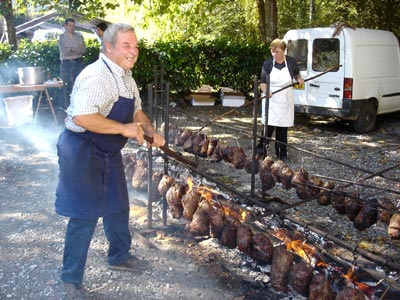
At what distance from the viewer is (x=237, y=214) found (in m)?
4.45

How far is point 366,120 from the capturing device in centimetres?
1086

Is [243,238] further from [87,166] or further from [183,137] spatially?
[183,137]

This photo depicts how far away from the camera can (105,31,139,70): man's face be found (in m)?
3.46

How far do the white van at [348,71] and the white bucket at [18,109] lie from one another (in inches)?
253

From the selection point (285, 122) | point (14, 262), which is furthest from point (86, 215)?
point (285, 122)

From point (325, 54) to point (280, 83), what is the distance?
3.61 metres

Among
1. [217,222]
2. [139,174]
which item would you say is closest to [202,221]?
[217,222]

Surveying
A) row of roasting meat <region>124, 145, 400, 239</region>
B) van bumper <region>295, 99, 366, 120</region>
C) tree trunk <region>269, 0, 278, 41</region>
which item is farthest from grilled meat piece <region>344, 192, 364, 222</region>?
tree trunk <region>269, 0, 278, 41</region>

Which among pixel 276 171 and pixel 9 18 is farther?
pixel 9 18

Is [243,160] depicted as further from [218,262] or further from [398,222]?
[398,222]

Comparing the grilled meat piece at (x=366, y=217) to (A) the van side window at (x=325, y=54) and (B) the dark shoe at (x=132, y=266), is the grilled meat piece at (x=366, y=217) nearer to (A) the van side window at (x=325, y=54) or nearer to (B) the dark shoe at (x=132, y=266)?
(B) the dark shoe at (x=132, y=266)

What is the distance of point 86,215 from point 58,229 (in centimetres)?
170

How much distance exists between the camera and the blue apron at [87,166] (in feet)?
11.7

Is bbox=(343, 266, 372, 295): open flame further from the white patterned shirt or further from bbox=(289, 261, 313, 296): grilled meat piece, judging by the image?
the white patterned shirt
